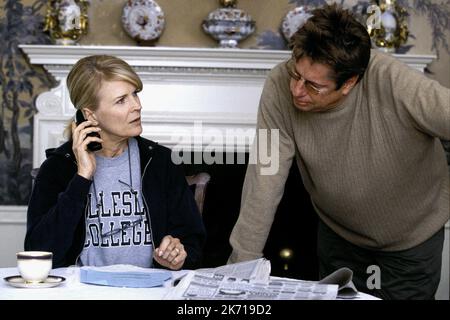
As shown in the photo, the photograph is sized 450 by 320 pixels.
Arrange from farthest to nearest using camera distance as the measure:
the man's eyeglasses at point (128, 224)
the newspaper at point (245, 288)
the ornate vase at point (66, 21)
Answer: the ornate vase at point (66, 21), the man's eyeglasses at point (128, 224), the newspaper at point (245, 288)

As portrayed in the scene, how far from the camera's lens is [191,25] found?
12.6ft

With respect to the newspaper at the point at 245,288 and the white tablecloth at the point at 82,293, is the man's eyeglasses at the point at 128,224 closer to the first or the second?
the white tablecloth at the point at 82,293

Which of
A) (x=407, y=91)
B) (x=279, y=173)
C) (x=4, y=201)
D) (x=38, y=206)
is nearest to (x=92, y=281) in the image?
(x=38, y=206)

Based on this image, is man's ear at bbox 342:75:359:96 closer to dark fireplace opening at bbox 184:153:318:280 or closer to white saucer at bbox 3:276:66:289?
white saucer at bbox 3:276:66:289

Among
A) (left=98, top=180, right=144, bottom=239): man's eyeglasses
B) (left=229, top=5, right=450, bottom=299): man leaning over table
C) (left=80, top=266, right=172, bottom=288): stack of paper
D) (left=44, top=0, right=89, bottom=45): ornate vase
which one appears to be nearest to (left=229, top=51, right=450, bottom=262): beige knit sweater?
(left=229, top=5, right=450, bottom=299): man leaning over table

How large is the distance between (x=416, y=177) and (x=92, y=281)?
45.0 inches

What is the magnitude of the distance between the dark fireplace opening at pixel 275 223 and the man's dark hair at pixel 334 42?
181 cm

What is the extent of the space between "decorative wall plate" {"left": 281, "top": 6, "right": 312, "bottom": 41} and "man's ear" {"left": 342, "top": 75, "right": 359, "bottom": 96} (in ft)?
5.23

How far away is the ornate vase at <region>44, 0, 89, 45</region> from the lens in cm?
370

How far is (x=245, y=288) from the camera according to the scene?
1.48 metres

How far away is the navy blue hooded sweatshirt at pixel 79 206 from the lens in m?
2.17

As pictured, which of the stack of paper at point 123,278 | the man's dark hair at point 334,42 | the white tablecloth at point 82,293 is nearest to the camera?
the white tablecloth at point 82,293

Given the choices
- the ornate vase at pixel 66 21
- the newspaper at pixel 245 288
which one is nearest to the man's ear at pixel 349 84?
the newspaper at pixel 245 288

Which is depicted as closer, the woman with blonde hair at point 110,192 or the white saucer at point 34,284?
the white saucer at point 34,284
